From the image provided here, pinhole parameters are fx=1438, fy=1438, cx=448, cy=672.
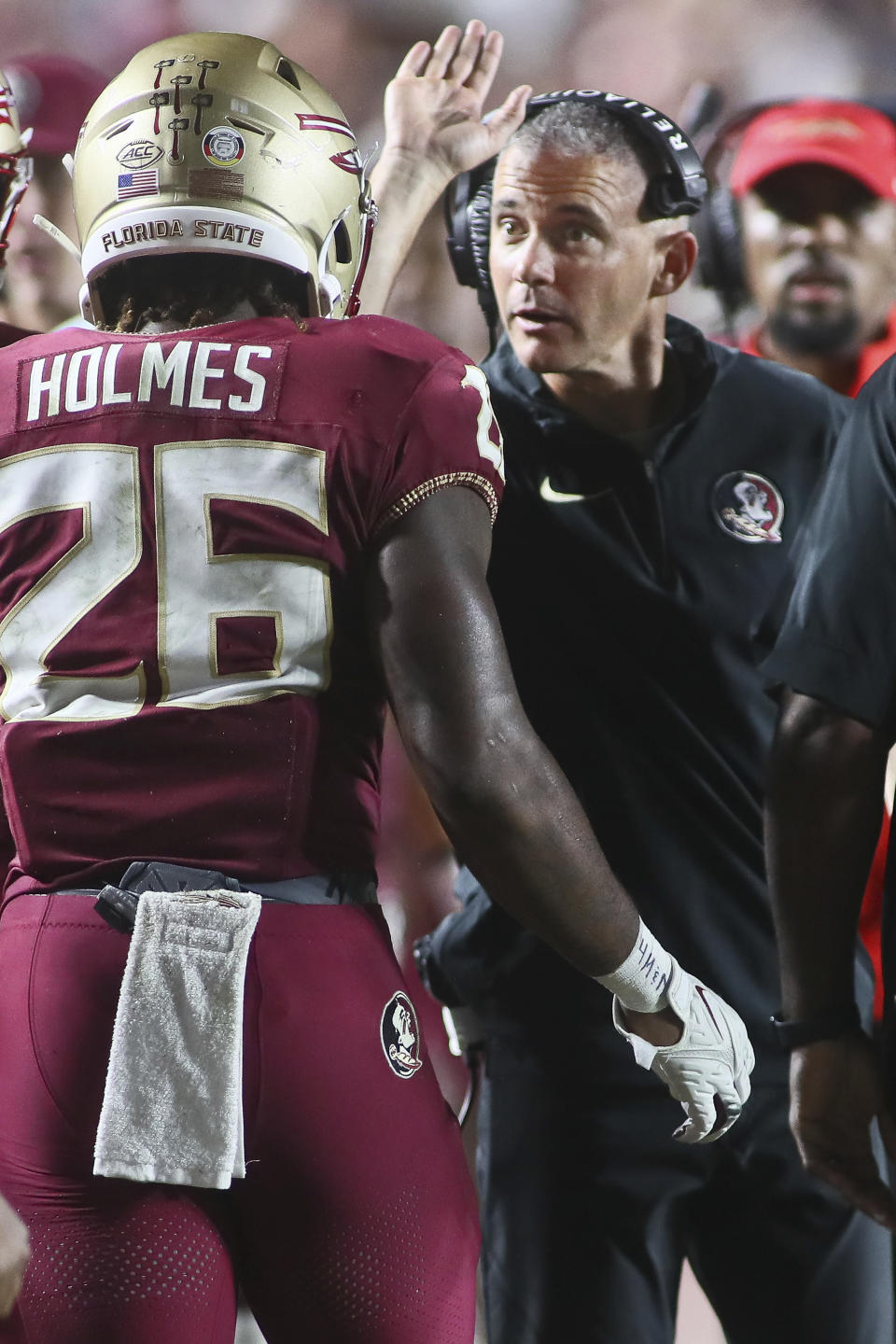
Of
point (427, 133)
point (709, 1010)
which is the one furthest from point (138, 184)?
point (709, 1010)

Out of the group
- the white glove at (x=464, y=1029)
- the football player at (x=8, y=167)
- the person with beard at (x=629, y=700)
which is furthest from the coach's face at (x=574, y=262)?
the white glove at (x=464, y=1029)

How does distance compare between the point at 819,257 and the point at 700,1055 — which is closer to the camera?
the point at 700,1055

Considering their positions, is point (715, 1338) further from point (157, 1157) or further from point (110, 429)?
point (110, 429)

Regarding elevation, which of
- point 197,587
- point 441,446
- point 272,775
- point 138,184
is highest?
point 138,184

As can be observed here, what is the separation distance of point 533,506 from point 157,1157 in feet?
3.09

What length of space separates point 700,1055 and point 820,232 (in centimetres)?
186

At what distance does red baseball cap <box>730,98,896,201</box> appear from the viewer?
101 inches

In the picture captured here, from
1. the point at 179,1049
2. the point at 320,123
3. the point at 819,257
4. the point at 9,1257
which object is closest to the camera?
the point at 9,1257

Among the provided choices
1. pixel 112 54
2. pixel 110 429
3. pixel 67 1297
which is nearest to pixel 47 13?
pixel 112 54

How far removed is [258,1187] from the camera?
3.55 ft

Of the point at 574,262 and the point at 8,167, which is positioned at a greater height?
the point at 8,167

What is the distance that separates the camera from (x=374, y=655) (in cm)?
120

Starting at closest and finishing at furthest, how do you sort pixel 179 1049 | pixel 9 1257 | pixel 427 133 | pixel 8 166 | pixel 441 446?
pixel 9 1257, pixel 179 1049, pixel 441 446, pixel 8 166, pixel 427 133

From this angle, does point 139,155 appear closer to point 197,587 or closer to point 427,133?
point 197,587
